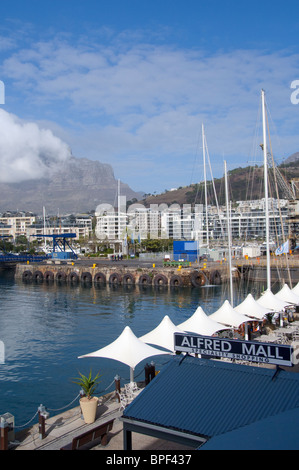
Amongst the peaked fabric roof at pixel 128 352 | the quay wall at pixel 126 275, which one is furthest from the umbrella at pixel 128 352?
the quay wall at pixel 126 275

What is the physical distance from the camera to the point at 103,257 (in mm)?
101562

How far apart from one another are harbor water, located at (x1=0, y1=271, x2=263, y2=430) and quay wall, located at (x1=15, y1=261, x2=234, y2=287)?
2853mm

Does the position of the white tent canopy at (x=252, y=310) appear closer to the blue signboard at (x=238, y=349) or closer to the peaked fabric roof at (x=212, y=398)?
the blue signboard at (x=238, y=349)

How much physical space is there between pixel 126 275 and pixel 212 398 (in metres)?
56.3

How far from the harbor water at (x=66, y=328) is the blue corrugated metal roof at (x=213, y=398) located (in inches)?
180

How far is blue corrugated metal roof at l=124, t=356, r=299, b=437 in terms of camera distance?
9188 millimetres

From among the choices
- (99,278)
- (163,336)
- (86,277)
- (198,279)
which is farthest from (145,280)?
(163,336)

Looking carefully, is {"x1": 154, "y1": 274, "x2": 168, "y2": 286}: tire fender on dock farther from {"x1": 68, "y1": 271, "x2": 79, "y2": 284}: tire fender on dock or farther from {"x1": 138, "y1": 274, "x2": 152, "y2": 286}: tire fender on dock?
{"x1": 68, "y1": 271, "x2": 79, "y2": 284}: tire fender on dock

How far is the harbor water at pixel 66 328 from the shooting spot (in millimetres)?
19617

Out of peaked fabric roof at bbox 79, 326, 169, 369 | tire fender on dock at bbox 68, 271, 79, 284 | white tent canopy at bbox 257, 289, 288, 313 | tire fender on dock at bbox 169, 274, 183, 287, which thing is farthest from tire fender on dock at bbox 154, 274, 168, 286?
peaked fabric roof at bbox 79, 326, 169, 369

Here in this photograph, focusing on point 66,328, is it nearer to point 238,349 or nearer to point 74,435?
point 74,435
